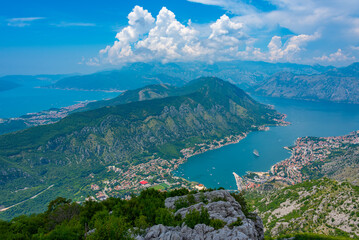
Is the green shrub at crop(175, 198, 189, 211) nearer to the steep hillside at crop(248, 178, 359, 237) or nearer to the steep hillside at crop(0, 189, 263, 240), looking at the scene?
the steep hillside at crop(0, 189, 263, 240)

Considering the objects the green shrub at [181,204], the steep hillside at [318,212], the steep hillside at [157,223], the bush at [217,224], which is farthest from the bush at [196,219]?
the steep hillside at [318,212]

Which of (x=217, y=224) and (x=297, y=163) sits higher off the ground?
(x=217, y=224)

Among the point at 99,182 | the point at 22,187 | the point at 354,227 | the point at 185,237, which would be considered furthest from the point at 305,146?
the point at 22,187

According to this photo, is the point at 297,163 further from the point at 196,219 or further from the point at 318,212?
the point at 196,219

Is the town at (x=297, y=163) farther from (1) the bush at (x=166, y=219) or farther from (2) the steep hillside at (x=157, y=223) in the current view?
(1) the bush at (x=166, y=219)

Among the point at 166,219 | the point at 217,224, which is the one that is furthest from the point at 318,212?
the point at 166,219

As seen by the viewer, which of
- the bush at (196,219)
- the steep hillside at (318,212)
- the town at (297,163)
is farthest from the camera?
the town at (297,163)

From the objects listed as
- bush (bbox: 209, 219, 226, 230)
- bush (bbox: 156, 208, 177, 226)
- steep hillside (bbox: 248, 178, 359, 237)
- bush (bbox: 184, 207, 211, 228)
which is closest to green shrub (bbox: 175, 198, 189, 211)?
bush (bbox: 156, 208, 177, 226)

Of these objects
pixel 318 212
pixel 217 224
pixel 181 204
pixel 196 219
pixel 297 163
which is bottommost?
pixel 297 163

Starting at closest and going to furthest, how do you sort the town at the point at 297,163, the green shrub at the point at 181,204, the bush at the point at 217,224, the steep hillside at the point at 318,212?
1. the bush at the point at 217,224
2. the green shrub at the point at 181,204
3. the steep hillside at the point at 318,212
4. the town at the point at 297,163

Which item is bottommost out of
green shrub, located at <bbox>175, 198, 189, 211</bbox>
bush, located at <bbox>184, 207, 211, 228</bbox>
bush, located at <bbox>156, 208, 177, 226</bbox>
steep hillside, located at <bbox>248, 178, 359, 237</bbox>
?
steep hillside, located at <bbox>248, 178, 359, 237</bbox>
